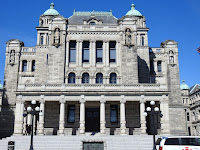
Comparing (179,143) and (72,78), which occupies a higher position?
(72,78)

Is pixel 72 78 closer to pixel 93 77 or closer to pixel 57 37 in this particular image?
pixel 93 77

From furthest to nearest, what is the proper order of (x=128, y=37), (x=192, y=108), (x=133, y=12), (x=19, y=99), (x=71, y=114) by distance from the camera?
(x=192, y=108) < (x=133, y=12) < (x=128, y=37) < (x=71, y=114) < (x=19, y=99)

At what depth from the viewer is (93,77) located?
40.2 m

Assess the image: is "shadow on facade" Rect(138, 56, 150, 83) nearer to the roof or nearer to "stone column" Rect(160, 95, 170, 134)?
the roof

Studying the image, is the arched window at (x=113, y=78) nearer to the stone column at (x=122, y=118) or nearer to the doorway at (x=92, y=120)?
the doorway at (x=92, y=120)

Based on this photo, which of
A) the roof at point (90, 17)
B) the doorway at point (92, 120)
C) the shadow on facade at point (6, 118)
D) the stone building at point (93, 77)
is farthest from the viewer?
the roof at point (90, 17)

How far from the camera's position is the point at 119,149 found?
26672 millimetres

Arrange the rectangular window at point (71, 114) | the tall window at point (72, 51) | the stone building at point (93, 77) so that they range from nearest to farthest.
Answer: the stone building at point (93, 77) < the rectangular window at point (71, 114) < the tall window at point (72, 51)

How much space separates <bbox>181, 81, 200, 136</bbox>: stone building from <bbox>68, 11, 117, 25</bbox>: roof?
121 ft

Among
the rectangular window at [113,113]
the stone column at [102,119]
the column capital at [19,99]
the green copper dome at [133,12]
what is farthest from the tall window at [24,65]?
the green copper dome at [133,12]

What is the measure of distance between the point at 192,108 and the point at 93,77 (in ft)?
144

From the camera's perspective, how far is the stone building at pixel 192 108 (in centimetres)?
6894

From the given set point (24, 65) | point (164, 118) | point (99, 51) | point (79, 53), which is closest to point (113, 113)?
point (164, 118)

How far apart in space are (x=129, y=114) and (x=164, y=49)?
18.6 metres
